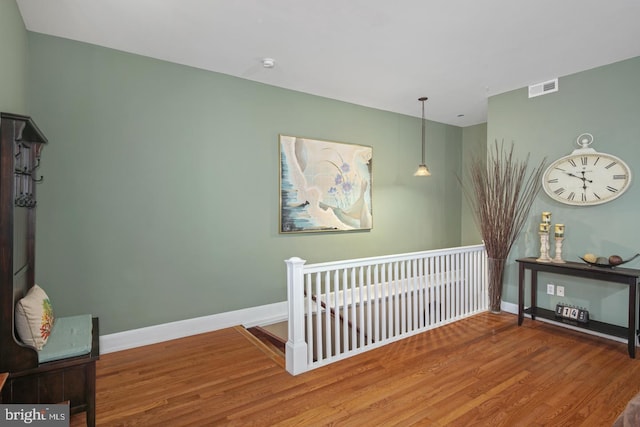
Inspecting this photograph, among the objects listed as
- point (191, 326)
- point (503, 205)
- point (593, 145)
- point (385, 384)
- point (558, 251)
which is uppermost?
point (593, 145)

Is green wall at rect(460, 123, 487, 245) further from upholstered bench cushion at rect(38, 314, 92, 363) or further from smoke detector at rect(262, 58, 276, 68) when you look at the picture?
upholstered bench cushion at rect(38, 314, 92, 363)

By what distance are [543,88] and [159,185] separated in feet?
13.8

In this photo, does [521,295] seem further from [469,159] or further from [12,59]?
[12,59]

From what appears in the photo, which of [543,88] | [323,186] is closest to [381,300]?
[323,186]

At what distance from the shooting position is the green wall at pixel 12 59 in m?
1.91

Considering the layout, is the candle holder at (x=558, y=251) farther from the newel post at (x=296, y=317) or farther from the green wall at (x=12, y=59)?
the green wall at (x=12, y=59)

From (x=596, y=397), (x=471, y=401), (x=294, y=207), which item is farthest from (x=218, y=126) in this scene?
(x=596, y=397)

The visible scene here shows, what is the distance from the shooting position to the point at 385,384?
2340mm

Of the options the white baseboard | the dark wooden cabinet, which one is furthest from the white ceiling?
the white baseboard

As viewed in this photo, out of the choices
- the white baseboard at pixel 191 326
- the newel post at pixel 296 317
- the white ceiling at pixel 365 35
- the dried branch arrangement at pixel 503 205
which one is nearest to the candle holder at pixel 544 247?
the dried branch arrangement at pixel 503 205

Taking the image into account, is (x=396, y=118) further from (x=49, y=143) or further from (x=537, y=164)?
(x=49, y=143)

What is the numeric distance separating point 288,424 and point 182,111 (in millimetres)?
2816

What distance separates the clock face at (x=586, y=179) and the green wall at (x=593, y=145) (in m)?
0.09

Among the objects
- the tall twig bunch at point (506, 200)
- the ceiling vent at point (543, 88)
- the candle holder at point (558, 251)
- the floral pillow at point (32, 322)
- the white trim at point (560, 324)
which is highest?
the ceiling vent at point (543, 88)
